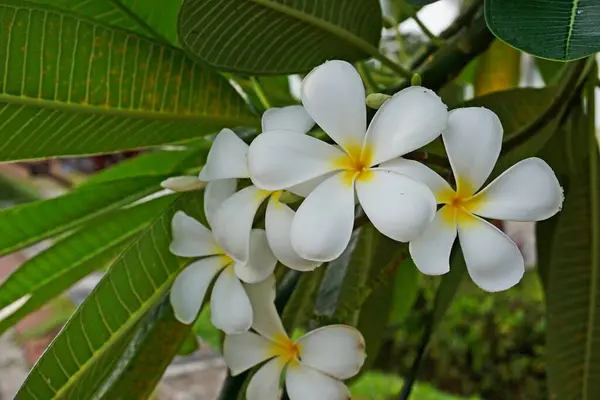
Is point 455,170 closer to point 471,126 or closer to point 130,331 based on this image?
point 471,126

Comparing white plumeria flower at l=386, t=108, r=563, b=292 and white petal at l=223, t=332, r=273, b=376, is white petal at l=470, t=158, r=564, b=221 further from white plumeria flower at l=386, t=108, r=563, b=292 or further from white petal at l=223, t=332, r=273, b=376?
white petal at l=223, t=332, r=273, b=376

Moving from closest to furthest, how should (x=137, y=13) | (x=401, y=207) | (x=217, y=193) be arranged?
(x=401, y=207) < (x=217, y=193) < (x=137, y=13)

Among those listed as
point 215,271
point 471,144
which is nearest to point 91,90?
point 215,271

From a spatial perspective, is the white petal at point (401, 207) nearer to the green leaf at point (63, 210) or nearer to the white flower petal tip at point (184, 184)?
the white flower petal tip at point (184, 184)

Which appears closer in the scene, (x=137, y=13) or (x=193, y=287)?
(x=193, y=287)

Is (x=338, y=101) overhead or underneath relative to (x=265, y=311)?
overhead

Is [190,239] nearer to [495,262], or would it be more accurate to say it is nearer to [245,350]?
[245,350]

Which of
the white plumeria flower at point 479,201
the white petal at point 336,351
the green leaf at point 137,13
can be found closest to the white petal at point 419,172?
the white plumeria flower at point 479,201

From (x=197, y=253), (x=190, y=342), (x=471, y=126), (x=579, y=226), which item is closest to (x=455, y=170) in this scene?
(x=471, y=126)
